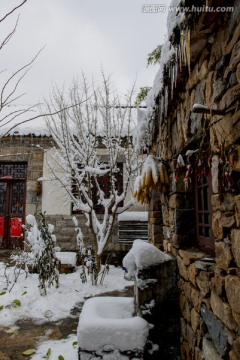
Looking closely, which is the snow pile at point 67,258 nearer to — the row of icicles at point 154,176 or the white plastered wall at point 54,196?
the white plastered wall at point 54,196

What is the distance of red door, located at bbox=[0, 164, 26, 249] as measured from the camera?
761cm

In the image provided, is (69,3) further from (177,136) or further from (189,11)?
(177,136)

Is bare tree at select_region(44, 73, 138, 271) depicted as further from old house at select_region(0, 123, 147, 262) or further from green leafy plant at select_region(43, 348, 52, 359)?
green leafy plant at select_region(43, 348, 52, 359)

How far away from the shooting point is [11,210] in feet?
25.4

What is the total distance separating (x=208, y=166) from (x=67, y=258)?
4828mm

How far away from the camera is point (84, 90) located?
20.0ft

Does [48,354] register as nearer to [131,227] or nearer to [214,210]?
[214,210]

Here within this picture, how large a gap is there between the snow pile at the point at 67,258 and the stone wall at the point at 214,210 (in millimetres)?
3851

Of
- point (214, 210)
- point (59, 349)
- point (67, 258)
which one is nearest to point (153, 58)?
point (67, 258)

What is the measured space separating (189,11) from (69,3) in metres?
0.68

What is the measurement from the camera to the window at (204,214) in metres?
2.23

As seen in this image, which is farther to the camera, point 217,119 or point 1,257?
point 1,257

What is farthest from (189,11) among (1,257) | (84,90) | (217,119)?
(1,257)

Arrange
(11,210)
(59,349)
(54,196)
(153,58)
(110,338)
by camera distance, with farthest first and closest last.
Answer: (11,210)
(153,58)
(54,196)
(59,349)
(110,338)
